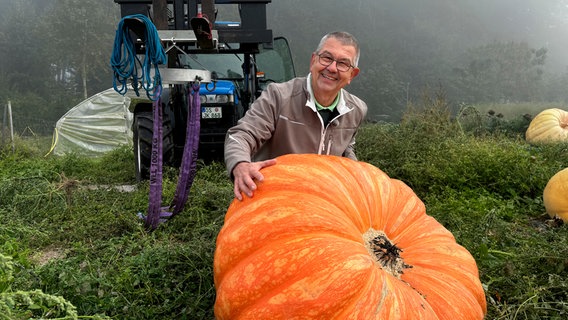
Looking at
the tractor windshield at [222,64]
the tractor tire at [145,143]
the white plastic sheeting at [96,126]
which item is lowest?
the white plastic sheeting at [96,126]

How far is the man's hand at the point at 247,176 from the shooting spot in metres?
2.04

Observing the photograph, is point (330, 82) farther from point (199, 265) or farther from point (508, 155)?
point (508, 155)

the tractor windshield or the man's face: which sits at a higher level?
the man's face

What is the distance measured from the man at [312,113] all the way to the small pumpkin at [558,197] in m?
2.34

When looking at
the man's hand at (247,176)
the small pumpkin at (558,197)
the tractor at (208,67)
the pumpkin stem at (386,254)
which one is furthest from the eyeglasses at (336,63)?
the small pumpkin at (558,197)

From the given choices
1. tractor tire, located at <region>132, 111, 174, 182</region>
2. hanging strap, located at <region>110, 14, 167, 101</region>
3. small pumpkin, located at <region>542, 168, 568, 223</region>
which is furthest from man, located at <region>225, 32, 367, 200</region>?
tractor tire, located at <region>132, 111, 174, 182</region>

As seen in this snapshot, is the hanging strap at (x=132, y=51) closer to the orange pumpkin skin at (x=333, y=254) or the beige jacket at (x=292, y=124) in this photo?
the beige jacket at (x=292, y=124)

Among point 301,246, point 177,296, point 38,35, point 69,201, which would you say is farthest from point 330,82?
point 38,35

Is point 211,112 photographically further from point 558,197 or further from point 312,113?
point 558,197

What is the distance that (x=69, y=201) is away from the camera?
4.51 m

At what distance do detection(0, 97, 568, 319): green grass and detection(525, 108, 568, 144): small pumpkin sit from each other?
314 centimetres

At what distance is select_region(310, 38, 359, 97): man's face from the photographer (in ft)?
8.29

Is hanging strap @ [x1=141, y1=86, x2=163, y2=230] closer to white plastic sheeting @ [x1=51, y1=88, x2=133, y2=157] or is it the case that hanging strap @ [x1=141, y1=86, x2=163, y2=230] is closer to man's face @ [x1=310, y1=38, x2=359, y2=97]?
man's face @ [x1=310, y1=38, x2=359, y2=97]

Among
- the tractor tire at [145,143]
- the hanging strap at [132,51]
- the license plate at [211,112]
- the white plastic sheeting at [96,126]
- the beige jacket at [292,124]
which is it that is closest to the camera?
the beige jacket at [292,124]
